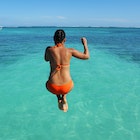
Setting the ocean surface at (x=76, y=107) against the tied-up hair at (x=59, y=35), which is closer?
the tied-up hair at (x=59, y=35)

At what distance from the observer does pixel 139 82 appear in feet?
61.3

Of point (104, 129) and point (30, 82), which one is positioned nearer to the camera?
point (104, 129)

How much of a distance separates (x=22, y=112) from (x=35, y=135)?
8.14 ft

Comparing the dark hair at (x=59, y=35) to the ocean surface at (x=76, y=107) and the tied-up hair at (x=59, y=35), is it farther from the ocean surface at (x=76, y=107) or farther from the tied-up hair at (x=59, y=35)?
the ocean surface at (x=76, y=107)

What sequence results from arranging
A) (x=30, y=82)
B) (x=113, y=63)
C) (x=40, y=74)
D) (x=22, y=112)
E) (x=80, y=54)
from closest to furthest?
(x=80, y=54) → (x=22, y=112) → (x=30, y=82) → (x=40, y=74) → (x=113, y=63)

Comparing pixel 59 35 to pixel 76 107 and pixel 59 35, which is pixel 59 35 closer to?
pixel 59 35

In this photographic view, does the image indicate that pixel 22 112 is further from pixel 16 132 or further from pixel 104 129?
pixel 104 129

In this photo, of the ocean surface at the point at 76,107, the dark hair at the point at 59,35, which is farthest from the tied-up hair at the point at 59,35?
the ocean surface at the point at 76,107

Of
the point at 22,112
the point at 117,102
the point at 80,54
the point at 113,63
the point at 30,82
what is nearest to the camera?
the point at 80,54

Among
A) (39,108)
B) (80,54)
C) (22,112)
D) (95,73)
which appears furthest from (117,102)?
(80,54)

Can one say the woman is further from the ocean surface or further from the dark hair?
the ocean surface

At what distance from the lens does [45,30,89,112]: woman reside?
15.5 ft

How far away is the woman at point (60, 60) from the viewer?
4715mm

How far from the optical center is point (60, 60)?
4.80 meters
